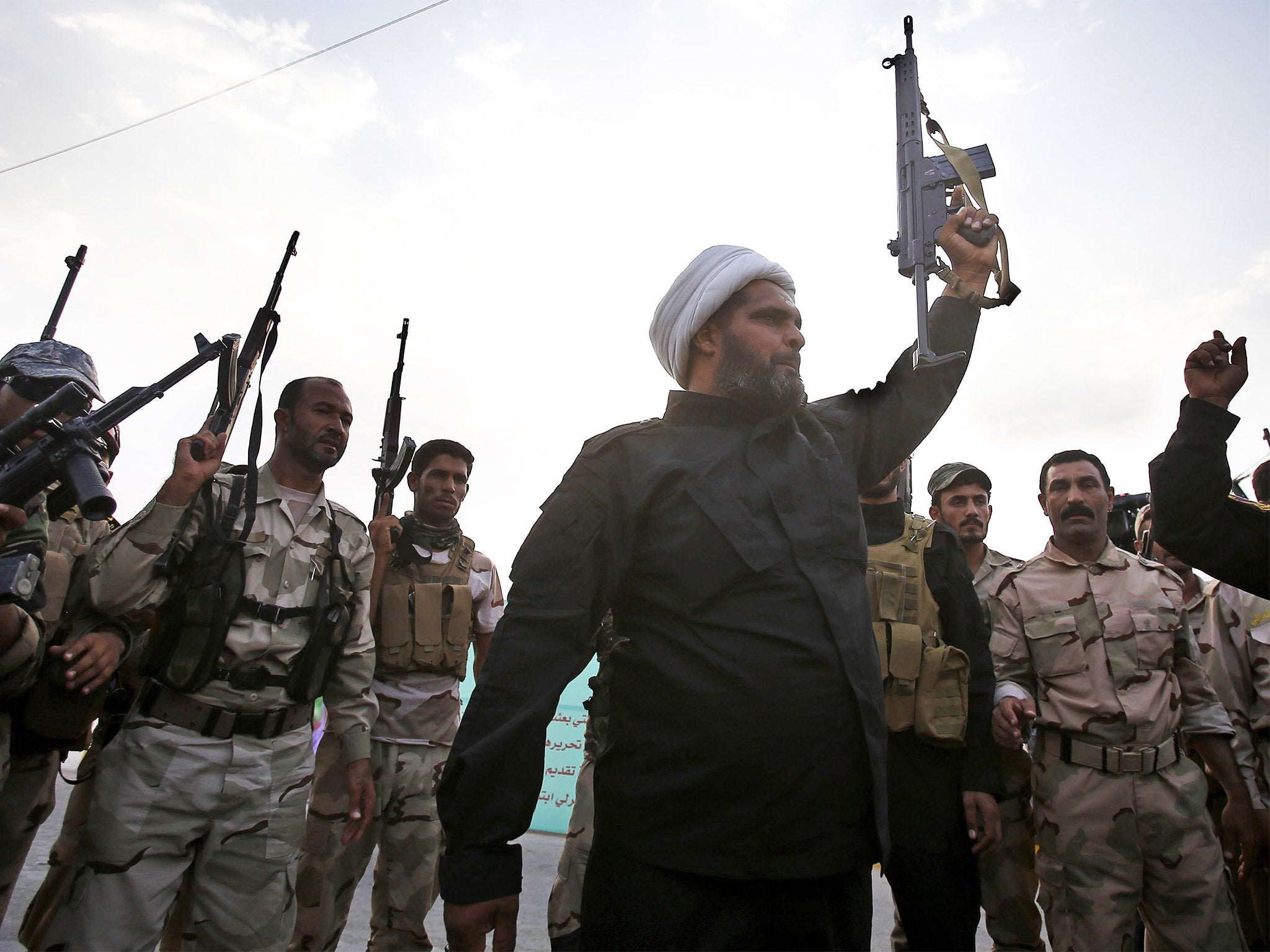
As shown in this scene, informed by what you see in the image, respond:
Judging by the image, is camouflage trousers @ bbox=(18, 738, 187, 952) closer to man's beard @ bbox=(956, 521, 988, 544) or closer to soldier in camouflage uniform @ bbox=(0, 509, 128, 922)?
soldier in camouflage uniform @ bbox=(0, 509, 128, 922)

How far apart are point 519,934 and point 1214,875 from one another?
3240 millimetres

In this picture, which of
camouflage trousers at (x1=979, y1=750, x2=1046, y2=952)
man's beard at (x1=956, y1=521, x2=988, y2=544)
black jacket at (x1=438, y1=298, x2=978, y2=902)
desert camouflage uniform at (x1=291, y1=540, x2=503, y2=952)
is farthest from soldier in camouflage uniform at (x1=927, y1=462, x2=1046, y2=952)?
desert camouflage uniform at (x1=291, y1=540, x2=503, y2=952)

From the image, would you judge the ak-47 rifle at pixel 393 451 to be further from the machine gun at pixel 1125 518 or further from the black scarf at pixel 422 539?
the machine gun at pixel 1125 518

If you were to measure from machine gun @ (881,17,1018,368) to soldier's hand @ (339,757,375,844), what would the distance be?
2.61 m

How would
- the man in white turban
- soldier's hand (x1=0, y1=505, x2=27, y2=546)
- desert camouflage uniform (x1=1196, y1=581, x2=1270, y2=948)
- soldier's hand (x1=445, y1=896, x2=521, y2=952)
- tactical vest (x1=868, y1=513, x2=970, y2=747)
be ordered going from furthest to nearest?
desert camouflage uniform (x1=1196, y1=581, x2=1270, y2=948), tactical vest (x1=868, y1=513, x2=970, y2=747), soldier's hand (x1=0, y1=505, x2=27, y2=546), the man in white turban, soldier's hand (x1=445, y1=896, x2=521, y2=952)

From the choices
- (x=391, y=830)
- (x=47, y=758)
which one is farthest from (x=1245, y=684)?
(x=47, y=758)

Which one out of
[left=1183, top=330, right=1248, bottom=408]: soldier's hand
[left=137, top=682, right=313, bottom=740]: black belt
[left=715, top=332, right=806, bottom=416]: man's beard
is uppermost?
[left=1183, top=330, right=1248, bottom=408]: soldier's hand

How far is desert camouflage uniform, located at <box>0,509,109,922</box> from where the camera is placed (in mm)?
2922

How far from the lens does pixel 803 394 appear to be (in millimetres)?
1799

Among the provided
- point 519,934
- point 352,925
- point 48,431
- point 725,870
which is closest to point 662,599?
point 725,870

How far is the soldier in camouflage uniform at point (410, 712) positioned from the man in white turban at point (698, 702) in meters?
2.28

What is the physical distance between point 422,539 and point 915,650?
2.81m

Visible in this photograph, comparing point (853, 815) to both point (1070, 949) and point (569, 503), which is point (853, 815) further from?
point (1070, 949)

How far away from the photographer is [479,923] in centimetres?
125
